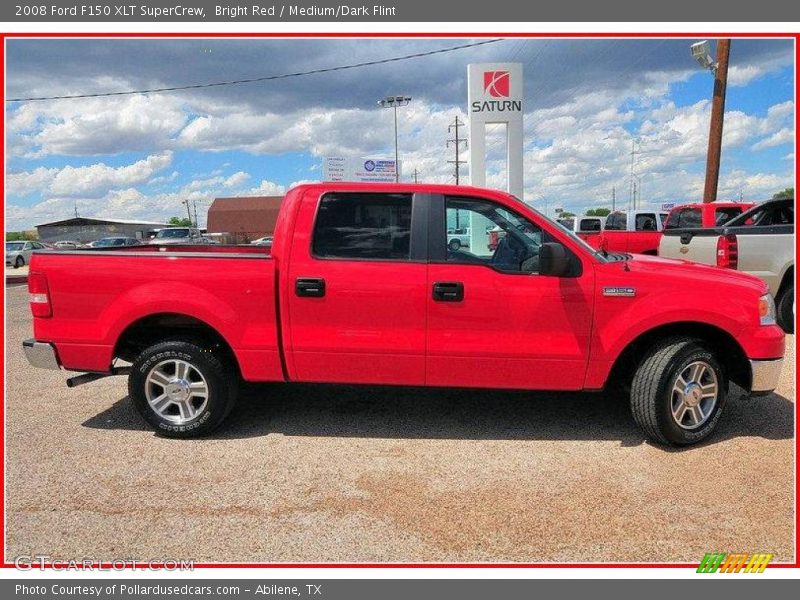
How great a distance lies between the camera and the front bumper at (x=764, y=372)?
12.8 ft

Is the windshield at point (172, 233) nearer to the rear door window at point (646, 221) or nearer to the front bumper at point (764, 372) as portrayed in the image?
the rear door window at point (646, 221)

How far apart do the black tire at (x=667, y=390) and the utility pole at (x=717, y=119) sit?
13.3 meters

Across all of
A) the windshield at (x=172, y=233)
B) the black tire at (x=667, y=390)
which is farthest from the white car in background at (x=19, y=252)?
the black tire at (x=667, y=390)

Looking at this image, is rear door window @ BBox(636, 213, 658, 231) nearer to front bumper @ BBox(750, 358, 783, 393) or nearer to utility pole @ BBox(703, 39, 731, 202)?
utility pole @ BBox(703, 39, 731, 202)

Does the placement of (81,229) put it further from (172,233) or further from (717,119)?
(717,119)

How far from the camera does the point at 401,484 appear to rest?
3.50m

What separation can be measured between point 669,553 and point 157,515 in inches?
110

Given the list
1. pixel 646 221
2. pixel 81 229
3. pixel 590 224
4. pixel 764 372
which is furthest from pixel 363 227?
pixel 81 229

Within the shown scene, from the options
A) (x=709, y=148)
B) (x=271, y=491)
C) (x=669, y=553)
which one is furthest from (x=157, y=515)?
(x=709, y=148)

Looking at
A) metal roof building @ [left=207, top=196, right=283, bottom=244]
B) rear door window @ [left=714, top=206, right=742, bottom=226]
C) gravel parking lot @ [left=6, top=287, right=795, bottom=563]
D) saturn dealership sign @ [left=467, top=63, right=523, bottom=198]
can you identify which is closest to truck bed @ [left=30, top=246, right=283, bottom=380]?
gravel parking lot @ [left=6, top=287, right=795, bottom=563]

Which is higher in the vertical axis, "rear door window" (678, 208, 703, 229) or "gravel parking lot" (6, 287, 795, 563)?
"rear door window" (678, 208, 703, 229)

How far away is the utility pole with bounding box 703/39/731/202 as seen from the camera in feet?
48.4

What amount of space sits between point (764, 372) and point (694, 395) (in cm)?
51

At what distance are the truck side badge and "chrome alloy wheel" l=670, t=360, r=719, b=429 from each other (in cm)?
67
